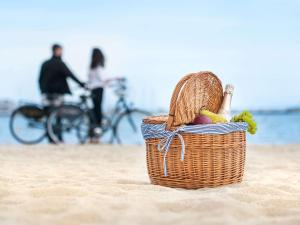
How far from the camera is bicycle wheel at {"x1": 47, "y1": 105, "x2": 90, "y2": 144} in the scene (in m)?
8.95

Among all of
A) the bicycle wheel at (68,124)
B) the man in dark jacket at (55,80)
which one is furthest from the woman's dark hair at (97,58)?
the bicycle wheel at (68,124)

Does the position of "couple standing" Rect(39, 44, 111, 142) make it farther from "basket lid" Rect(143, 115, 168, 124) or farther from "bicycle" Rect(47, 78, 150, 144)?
"basket lid" Rect(143, 115, 168, 124)

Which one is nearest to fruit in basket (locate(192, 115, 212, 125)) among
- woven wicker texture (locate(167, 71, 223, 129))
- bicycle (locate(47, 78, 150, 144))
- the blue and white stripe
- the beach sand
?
woven wicker texture (locate(167, 71, 223, 129))

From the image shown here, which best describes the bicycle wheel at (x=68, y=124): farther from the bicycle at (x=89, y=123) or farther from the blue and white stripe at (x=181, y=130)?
the blue and white stripe at (x=181, y=130)

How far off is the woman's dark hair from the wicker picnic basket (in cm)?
476

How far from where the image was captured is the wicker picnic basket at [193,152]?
4031 mm

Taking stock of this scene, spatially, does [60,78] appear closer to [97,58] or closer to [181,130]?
[97,58]

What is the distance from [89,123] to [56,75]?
34.6 inches

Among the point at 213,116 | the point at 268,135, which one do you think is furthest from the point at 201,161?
the point at 268,135

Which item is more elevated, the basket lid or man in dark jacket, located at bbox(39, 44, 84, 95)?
man in dark jacket, located at bbox(39, 44, 84, 95)

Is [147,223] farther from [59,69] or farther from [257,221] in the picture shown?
[59,69]

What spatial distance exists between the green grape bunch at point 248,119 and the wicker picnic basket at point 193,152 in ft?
0.50

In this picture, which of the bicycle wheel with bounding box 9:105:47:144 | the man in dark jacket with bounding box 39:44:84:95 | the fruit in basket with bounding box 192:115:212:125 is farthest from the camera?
the bicycle wheel with bounding box 9:105:47:144

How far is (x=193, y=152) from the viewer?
4.03 m
